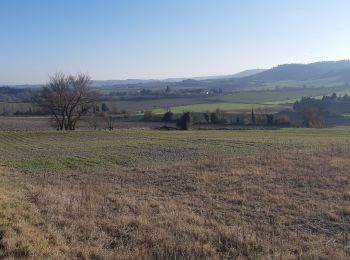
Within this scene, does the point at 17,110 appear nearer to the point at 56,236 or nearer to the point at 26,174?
the point at 26,174

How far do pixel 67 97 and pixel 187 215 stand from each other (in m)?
58.4

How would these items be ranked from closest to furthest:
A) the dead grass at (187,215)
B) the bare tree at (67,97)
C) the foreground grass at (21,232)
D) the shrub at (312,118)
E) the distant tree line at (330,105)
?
1. the foreground grass at (21,232)
2. the dead grass at (187,215)
3. the bare tree at (67,97)
4. the shrub at (312,118)
5. the distant tree line at (330,105)

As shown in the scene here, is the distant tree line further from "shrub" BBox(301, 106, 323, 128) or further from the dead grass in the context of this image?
the dead grass

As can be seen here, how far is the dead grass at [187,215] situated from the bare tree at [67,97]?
4715 centimetres

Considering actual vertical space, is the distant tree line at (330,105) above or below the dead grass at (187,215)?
below

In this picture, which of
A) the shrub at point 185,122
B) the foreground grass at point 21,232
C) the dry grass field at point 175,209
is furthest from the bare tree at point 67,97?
the foreground grass at point 21,232

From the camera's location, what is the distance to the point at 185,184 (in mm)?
19766

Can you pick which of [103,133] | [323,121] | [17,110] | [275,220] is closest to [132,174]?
[275,220]

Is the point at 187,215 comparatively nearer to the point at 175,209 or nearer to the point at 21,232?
the point at 175,209

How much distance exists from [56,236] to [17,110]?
116 m

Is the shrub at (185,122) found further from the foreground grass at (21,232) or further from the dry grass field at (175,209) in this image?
the foreground grass at (21,232)

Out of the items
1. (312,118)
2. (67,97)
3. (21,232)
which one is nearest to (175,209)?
(21,232)

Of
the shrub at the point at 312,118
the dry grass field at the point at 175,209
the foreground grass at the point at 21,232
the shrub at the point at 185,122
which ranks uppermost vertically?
the foreground grass at the point at 21,232

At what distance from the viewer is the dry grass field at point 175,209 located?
30.4 feet
